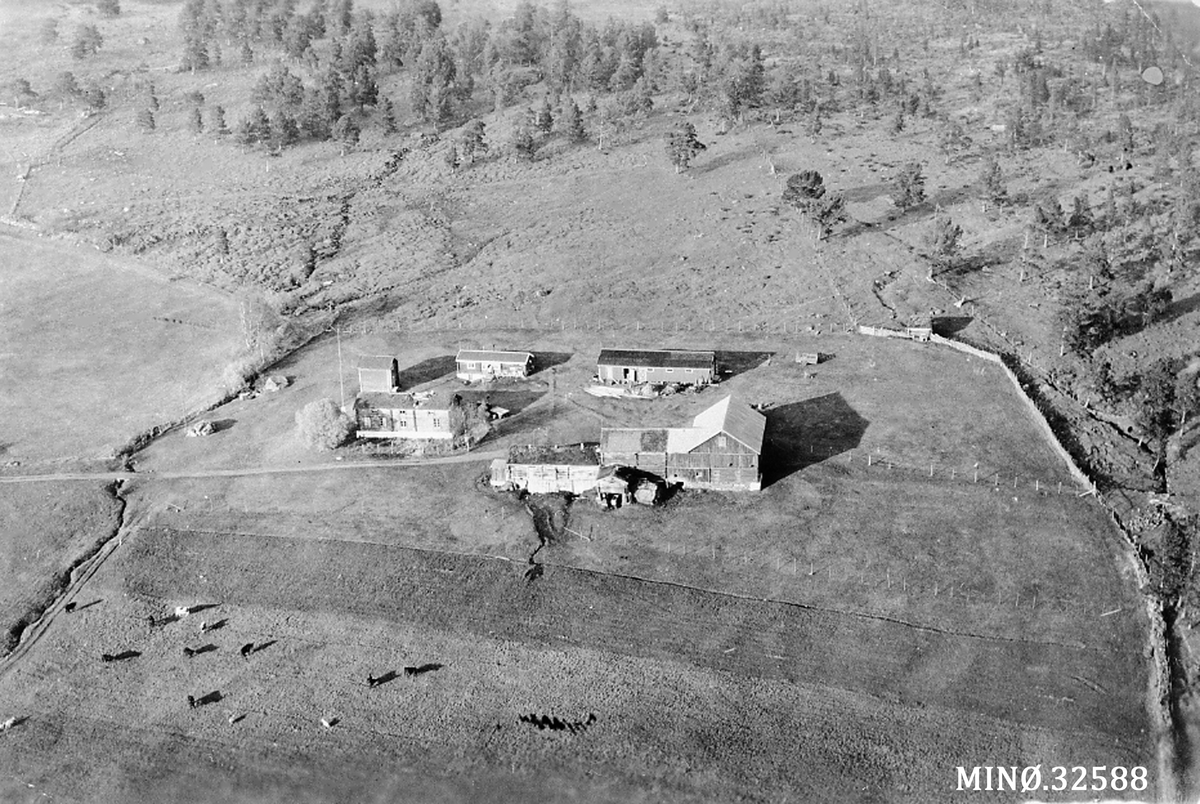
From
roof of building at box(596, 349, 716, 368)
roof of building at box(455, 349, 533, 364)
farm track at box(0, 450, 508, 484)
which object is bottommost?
farm track at box(0, 450, 508, 484)

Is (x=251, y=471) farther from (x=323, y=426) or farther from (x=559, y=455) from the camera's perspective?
(x=559, y=455)

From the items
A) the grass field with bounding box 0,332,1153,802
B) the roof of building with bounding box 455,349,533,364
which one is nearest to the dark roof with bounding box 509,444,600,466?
the grass field with bounding box 0,332,1153,802

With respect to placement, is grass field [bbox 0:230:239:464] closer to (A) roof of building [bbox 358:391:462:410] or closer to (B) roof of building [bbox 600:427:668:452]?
(A) roof of building [bbox 358:391:462:410]

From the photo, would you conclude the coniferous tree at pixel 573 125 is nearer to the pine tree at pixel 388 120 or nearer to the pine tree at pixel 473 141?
the pine tree at pixel 473 141

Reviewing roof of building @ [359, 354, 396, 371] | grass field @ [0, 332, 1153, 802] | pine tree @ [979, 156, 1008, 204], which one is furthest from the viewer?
pine tree @ [979, 156, 1008, 204]

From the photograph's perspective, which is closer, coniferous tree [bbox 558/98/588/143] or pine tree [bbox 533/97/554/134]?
coniferous tree [bbox 558/98/588/143]

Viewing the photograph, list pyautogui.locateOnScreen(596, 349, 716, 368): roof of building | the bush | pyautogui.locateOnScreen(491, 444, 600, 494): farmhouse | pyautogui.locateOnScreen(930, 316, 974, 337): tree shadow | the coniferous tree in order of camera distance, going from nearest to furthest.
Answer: pyautogui.locateOnScreen(491, 444, 600, 494): farmhouse
the bush
pyautogui.locateOnScreen(596, 349, 716, 368): roof of building
pyautogui.locateOnScreen(930, 316, 974, 337): tree shadow
the coniferous tree
